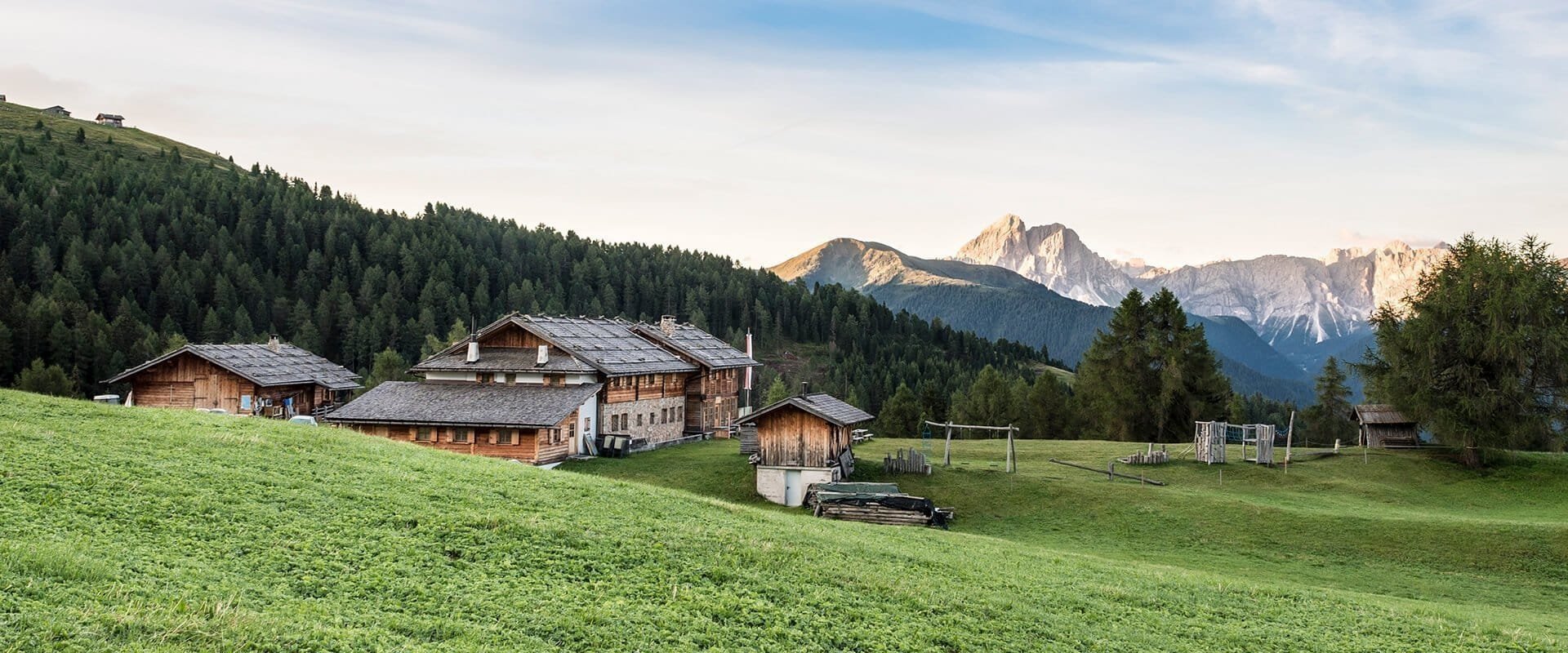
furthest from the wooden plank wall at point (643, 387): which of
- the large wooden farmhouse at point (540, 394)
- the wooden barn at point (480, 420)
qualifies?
the wooden barn at point (480, 420)

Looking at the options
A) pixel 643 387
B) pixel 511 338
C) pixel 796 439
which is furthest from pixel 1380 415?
pixel 511 338

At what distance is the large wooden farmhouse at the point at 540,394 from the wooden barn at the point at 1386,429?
43.5 metres

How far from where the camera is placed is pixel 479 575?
56.2ft

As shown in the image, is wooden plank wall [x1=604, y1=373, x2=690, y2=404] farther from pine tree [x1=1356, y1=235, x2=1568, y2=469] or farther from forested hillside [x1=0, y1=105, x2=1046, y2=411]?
forested hillside [x1=0, y1=105, x2=1046, y2=411]

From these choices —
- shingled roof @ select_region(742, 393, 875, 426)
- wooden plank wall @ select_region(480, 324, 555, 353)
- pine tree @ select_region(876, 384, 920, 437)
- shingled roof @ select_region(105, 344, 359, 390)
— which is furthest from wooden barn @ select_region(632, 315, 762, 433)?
pine tree @ select_region(876, 384, 920, 437)

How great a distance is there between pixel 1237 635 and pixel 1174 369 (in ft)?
198

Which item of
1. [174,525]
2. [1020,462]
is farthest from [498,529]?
[1020,462]

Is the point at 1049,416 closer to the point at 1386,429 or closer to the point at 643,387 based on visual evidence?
the point at 1386,429

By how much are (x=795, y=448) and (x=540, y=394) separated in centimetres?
1696

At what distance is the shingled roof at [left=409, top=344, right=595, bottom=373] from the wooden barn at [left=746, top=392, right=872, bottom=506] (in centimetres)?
1543

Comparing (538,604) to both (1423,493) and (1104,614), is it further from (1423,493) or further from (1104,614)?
(1423,493)

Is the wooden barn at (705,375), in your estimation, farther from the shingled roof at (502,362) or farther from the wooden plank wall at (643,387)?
the shingled roof at (502,362)

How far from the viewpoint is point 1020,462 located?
55.3 m

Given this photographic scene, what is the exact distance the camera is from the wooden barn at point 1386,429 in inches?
2450
